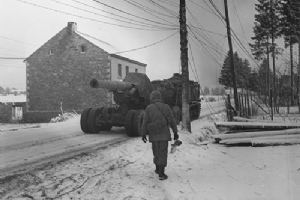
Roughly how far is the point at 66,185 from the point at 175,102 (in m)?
13.9

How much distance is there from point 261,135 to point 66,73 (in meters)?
27.0

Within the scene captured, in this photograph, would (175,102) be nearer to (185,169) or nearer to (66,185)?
(185,169)

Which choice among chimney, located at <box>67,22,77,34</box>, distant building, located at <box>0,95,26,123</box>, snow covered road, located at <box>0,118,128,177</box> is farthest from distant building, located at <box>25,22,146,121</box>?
snow covered road, located at <box>0,118,128,177</box>

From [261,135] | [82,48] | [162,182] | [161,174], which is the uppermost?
[82,48]

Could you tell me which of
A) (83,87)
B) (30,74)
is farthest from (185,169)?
(30,74)

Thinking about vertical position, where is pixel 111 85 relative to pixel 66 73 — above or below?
below

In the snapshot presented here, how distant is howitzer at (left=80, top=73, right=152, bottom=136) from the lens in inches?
623

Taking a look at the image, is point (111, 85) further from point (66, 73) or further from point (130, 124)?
point (66, 73)

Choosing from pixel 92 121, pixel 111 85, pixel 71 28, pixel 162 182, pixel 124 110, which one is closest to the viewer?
pixel 162 182

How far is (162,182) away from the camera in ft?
25.6

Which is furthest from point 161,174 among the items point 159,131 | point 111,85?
point 111,85

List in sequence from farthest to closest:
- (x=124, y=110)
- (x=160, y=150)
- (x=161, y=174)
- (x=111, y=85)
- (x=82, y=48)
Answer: (x=82, y=48) < (x=124, y=110) < (x=111, y=85) < (x=160, y=150) < (x=161, y=174)

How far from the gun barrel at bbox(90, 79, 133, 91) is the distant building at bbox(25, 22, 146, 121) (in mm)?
20510

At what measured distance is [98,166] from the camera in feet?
29.6
